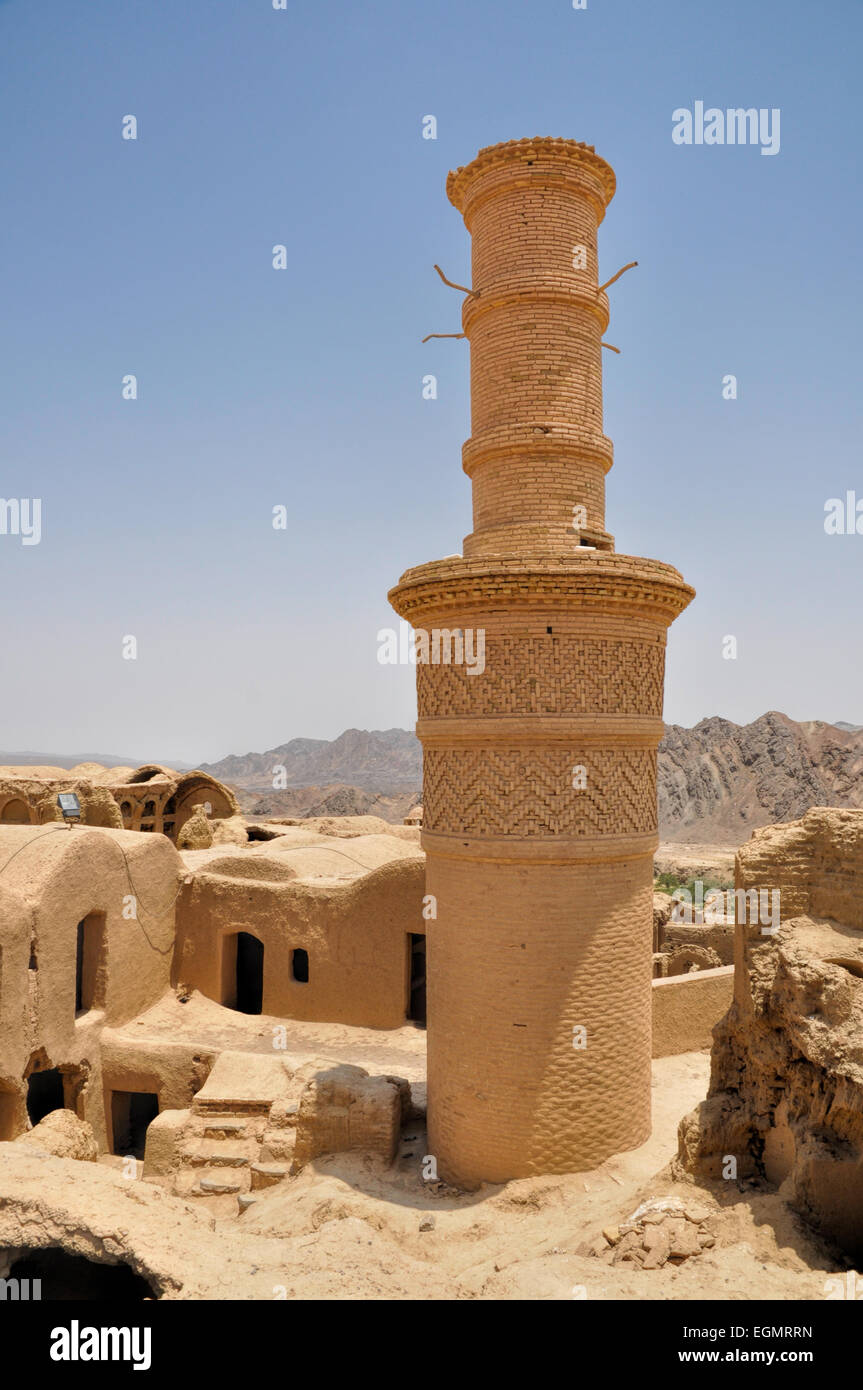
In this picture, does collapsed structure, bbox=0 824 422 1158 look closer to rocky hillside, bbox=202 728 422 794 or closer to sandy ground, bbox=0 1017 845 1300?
sandy ground, bbox=0 1017 845 1300

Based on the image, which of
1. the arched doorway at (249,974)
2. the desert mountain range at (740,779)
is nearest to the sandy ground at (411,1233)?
the arched doorway at (249,974)

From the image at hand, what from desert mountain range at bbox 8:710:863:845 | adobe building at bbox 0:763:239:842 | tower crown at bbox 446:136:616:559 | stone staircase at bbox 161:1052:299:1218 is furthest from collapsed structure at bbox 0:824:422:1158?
desert mountain range at bbox 8:710:863:845

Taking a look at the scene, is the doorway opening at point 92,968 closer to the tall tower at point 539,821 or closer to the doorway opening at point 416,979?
the doorway opening at point 416,979

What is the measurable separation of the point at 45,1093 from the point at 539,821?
34.0 ft

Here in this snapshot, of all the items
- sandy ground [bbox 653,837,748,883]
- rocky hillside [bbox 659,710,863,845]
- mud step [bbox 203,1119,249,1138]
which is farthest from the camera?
rocky hillside [bbox 659,710,863,845]

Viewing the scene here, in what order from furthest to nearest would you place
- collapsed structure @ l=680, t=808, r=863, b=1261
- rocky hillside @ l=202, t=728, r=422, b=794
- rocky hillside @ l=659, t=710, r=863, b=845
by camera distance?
rocky hillside @ l=202, t=728, r=422, b=794
rocky hillside @ l=659, t=710, r=863, b=845
collapsed structure @ l=680, t=808, r=863, b=1261

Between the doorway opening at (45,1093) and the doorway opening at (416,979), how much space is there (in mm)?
5802

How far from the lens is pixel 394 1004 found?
14.7 meters

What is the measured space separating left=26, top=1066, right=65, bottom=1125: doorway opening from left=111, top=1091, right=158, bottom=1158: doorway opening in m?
0.99

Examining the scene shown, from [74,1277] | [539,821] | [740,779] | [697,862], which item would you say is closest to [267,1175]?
[74,1277]

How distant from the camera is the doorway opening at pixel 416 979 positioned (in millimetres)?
14969

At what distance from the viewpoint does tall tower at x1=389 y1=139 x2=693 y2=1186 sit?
9156 mm
